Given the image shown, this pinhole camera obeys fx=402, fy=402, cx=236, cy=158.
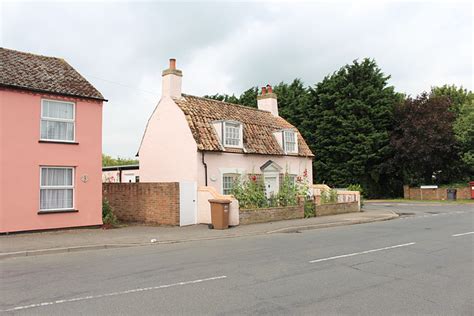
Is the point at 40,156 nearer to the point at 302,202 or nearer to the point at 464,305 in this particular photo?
the point at 302,202

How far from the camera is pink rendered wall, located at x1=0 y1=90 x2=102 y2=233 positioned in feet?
46.8

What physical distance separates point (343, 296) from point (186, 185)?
12403 millimetres

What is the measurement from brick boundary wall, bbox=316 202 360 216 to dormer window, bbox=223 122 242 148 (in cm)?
551

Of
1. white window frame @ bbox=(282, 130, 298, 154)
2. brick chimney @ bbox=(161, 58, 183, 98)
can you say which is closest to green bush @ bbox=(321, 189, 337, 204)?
white window frame @ bbox=(282, 130, 298, 154)

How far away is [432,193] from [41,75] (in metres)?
33.8

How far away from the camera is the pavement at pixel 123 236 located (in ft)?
38.2

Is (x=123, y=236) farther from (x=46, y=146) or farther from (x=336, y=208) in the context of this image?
(x=336, y=208)

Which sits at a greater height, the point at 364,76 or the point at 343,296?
the point at 364,76

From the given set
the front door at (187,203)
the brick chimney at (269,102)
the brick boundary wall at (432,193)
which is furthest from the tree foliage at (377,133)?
the front door at (187,203)

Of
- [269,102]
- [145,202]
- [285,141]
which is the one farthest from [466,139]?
[145,202]

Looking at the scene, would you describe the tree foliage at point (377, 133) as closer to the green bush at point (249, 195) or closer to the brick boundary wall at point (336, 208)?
the brick boundary wall at point (336, 208)

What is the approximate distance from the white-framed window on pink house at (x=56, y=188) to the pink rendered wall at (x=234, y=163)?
5.86 m

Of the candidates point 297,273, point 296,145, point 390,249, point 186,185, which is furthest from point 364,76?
point 297,273

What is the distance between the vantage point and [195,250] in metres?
11.4
